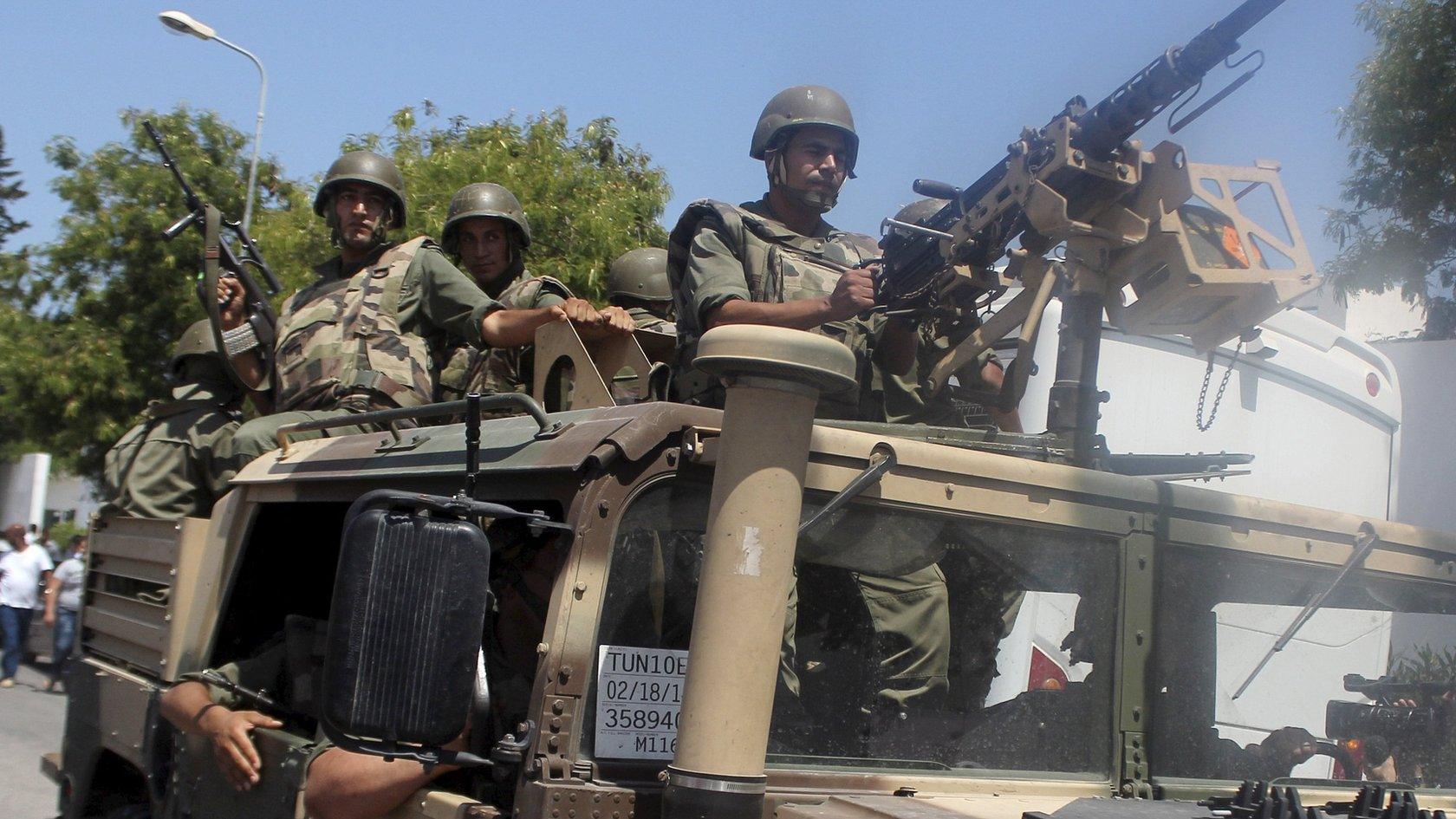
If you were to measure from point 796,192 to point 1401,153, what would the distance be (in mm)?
4891

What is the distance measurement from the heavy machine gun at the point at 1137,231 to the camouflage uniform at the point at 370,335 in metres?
2.26

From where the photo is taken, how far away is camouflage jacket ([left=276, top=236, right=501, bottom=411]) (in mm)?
4898

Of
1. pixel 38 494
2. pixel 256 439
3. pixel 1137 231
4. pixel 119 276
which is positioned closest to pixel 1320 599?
pixel 1137 231

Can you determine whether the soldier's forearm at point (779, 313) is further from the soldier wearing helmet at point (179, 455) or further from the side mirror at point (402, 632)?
the soldier wearing helmet at point (179, 455)

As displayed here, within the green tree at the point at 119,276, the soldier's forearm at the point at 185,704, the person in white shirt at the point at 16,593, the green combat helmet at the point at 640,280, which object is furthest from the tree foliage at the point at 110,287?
the soldier's forearm at the point at 185,704

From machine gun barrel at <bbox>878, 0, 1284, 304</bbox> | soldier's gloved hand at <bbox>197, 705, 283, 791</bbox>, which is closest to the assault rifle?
soldier's gloved hand at <bbox>197, 705, 283, 791</bbox>

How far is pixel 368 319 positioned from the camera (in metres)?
5.01

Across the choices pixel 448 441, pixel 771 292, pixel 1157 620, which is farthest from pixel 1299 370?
pixel 448 441

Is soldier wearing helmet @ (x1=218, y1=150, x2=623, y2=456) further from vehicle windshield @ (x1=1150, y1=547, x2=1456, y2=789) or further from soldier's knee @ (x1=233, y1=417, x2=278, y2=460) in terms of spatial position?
vehicle windshield @ (x1=1150, y1=547, x2=1456, y2=789)

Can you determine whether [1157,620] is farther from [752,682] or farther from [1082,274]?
[752,682]

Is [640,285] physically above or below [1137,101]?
above

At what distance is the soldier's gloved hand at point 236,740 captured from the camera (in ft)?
11.3

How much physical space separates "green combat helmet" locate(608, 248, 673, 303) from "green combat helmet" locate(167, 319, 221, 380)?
79.0 inches

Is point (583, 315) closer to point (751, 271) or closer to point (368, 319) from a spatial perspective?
point (751, 271)
